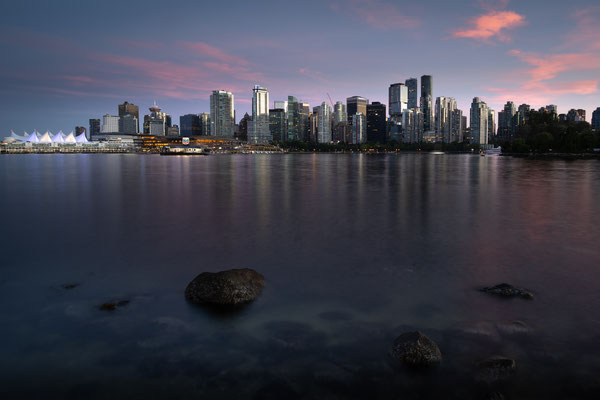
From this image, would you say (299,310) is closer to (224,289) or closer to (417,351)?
(224,289)

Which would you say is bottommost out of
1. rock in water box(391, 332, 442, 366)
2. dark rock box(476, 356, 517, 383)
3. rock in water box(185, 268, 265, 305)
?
dark rock box(476, 356, 517, 383)

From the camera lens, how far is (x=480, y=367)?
27.3 ft

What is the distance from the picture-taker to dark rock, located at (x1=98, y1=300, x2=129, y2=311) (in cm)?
1138

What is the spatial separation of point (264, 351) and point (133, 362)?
2868 mm

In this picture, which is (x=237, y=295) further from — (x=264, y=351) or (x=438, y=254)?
(x=438, y=254)

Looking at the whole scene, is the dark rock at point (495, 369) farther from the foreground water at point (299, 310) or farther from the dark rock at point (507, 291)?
the dark rock at point (507, 291)

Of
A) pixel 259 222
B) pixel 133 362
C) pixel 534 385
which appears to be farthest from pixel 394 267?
pixel 259 222

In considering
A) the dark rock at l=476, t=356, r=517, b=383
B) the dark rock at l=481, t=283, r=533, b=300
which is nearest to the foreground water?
the dark rock at l=476, t=356, r=517, b=383

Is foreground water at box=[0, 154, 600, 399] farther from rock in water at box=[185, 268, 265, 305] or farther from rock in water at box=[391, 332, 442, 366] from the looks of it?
rock in water at box=[185, 268, 265, 305]

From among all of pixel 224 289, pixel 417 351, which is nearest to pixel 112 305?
pixel 224 289

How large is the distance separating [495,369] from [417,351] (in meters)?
1.56

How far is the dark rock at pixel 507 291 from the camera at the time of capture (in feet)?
39.8

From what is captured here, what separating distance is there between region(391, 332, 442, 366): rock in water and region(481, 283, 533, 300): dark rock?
15.3ft

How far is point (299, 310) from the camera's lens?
11312 millimetres
